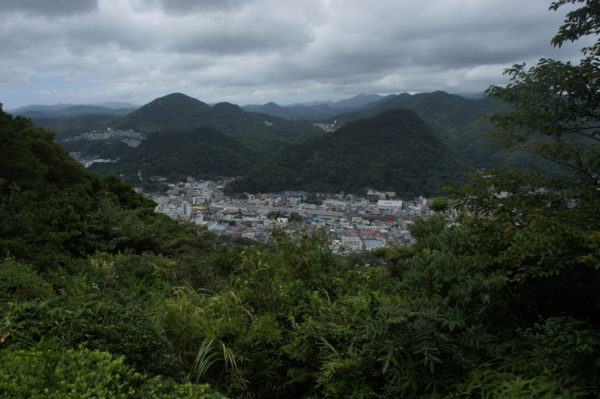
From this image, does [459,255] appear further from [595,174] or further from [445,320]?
[595,174]

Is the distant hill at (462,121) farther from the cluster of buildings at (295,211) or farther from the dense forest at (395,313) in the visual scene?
the dense forest at (395,313)

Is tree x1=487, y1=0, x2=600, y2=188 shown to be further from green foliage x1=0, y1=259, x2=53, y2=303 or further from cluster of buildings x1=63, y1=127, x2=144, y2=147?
cluster of buildings x1=63, y1=127, x2=144, y2=147

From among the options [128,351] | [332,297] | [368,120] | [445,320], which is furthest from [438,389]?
[368,120]

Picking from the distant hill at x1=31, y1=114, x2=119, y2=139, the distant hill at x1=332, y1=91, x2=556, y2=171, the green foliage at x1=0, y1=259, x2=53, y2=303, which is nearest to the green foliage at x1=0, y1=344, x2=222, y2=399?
the green foliage at x1=0, y1=259, x2=53, y2=303

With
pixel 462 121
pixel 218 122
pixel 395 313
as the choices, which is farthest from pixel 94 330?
pixel 218 122

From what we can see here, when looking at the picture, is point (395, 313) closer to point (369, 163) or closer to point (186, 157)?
point (369, 163)

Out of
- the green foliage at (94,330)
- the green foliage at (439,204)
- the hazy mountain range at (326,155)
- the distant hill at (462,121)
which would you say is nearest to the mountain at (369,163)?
the hazy mountain range at (326,155)
